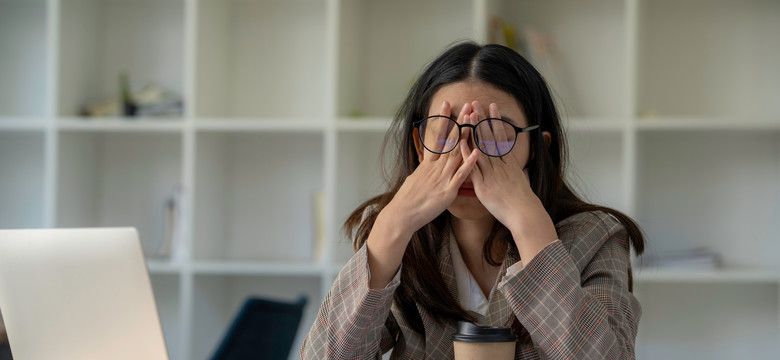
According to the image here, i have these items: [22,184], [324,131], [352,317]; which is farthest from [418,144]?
[22,184]

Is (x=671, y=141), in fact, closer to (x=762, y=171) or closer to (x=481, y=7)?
(x=762, y=171)

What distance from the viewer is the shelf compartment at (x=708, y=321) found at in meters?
2.87

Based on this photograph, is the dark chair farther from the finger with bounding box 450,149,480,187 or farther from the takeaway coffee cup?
the takeaway coffee cup

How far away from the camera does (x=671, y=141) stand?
2910mm

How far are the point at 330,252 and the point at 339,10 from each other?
2.75ft

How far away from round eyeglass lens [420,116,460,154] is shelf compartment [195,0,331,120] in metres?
1.82

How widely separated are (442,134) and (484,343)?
46cm

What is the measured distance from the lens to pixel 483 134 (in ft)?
4.12

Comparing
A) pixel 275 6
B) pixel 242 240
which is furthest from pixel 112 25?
pixel 242 240

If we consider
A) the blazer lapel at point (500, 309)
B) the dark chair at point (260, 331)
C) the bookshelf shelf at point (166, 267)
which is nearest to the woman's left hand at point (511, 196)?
the blazer lapel at point (500, 309)

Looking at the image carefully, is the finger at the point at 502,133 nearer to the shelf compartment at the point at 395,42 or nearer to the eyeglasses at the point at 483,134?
the eyeglasses at the point at 483,134

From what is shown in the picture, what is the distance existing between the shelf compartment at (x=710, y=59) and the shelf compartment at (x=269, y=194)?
1293mm

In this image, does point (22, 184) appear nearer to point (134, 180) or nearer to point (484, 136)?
point (134, 180)

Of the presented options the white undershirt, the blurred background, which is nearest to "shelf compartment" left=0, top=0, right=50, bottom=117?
the blurred background
